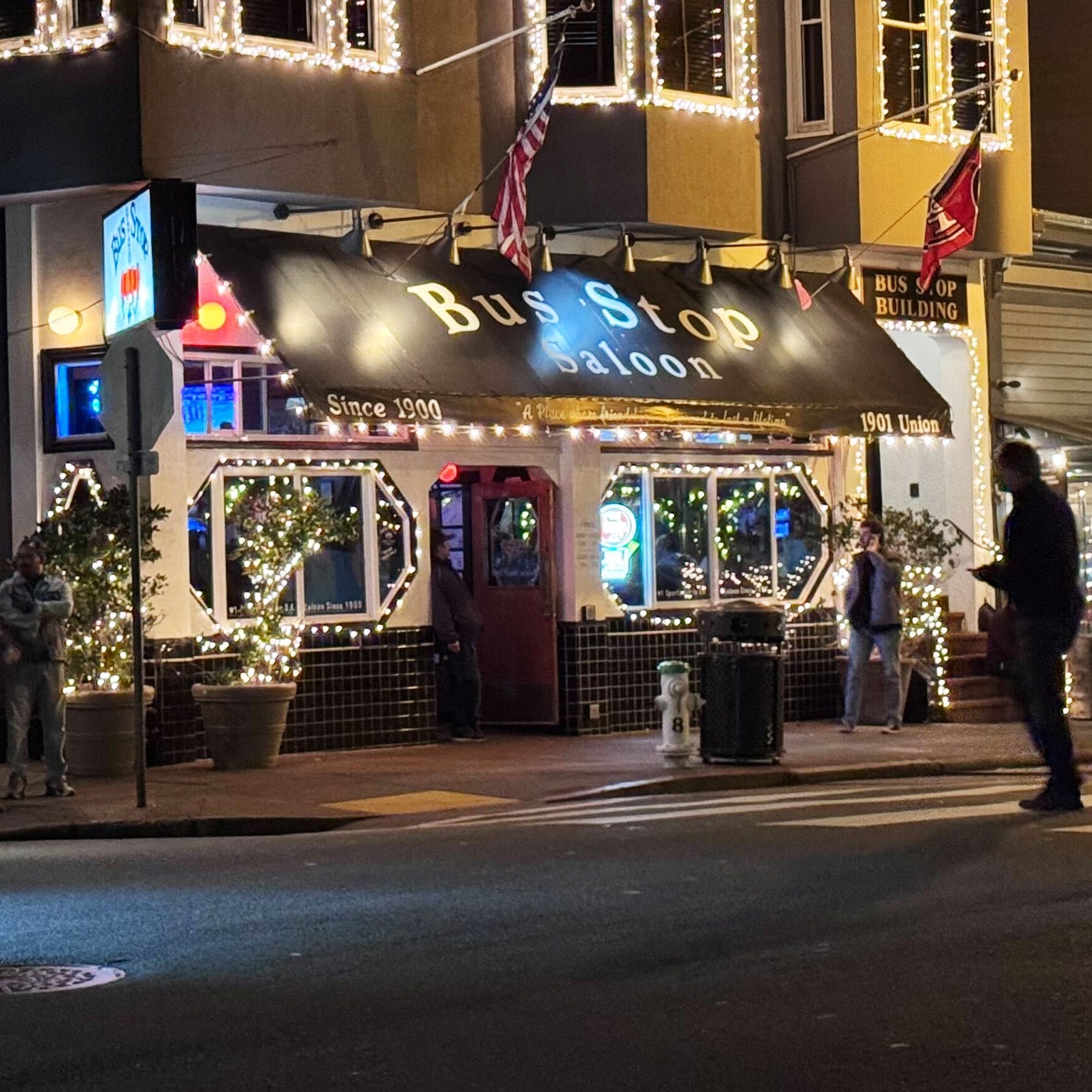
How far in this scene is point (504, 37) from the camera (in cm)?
1866

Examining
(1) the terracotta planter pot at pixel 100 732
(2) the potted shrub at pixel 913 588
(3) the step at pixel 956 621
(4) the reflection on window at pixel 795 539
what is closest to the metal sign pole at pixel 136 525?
(1) the terracotta planter pot at pixel 100 732

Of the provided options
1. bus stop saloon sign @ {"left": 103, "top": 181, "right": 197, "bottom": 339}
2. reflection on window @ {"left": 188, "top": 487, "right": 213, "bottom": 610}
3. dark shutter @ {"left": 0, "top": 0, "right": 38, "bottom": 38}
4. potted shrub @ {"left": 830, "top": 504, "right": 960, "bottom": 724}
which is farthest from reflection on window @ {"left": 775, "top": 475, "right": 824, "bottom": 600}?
dark shutter @ {"left": 0, "top": 0, "right": 38, "bottom": 38}

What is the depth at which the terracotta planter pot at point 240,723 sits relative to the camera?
17.6 meters

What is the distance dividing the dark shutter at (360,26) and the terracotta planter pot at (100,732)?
6012 millimetres

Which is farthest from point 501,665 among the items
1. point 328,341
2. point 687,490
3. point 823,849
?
point 823,849

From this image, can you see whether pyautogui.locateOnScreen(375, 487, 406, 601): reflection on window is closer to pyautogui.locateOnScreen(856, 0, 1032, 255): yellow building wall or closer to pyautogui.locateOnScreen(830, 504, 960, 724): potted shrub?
pyautogui.locateOnScreen(830, 504, 960, 724): potted shrub

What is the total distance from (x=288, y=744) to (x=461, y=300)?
13.7 feet

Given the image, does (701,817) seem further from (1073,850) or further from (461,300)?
(461,300)

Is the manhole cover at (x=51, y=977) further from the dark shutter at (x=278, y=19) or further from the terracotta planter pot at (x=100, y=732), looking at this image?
the dark shutter at (x=278, y=19)

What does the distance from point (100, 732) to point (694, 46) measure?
8928mm

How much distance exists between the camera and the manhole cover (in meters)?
7.85

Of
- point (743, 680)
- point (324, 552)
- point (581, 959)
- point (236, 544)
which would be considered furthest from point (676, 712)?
point (581, 959)

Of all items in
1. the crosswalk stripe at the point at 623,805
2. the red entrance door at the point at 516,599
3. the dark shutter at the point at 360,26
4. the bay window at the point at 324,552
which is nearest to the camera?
the crosswalk stripe at the point at 623,805

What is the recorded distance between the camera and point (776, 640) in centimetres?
1692
